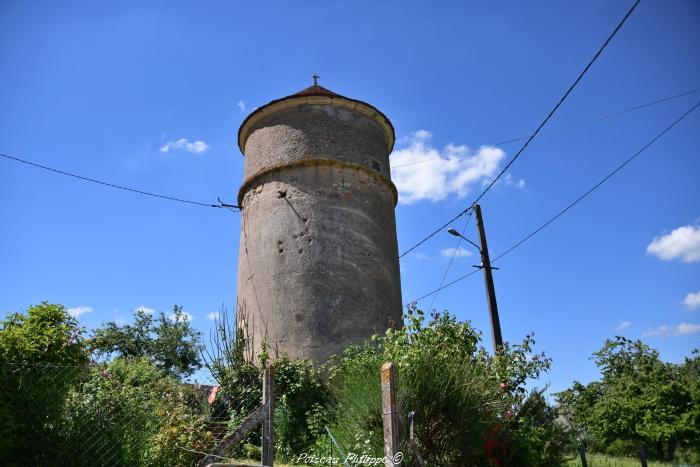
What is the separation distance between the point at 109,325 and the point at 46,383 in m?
22.0

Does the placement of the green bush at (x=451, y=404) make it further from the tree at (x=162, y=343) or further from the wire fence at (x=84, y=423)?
the tree at (x=162, y=343)

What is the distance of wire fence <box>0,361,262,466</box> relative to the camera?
206 inches

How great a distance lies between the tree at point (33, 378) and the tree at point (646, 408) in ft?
93.7

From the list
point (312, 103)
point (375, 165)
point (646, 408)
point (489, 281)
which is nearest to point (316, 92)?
point (312, 103)

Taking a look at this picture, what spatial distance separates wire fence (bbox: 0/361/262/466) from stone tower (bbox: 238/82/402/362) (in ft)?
10.7

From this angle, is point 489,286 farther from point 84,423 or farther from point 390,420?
point 84,423

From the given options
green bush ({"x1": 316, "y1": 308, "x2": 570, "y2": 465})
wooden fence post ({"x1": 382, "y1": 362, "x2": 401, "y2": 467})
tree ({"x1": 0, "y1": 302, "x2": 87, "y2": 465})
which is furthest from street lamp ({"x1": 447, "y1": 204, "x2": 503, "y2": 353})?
tree ({"x1": 0, "y1": 302, "x2": 87, "y2": 465})

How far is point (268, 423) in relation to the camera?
5293mm

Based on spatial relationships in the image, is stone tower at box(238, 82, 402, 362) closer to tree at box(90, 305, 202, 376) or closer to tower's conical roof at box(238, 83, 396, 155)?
tower's conical roof at box(238, 83, 396, 155)

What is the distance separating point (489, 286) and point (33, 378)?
8.73 meters

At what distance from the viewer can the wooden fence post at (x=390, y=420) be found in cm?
463

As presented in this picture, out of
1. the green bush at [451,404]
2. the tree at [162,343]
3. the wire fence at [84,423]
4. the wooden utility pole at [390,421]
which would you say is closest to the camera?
the wooden utility pole at [390,421]

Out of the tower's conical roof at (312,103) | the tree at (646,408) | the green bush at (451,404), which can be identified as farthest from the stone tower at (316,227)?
the tree at (646,408)

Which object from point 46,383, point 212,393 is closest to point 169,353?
point 212,393
